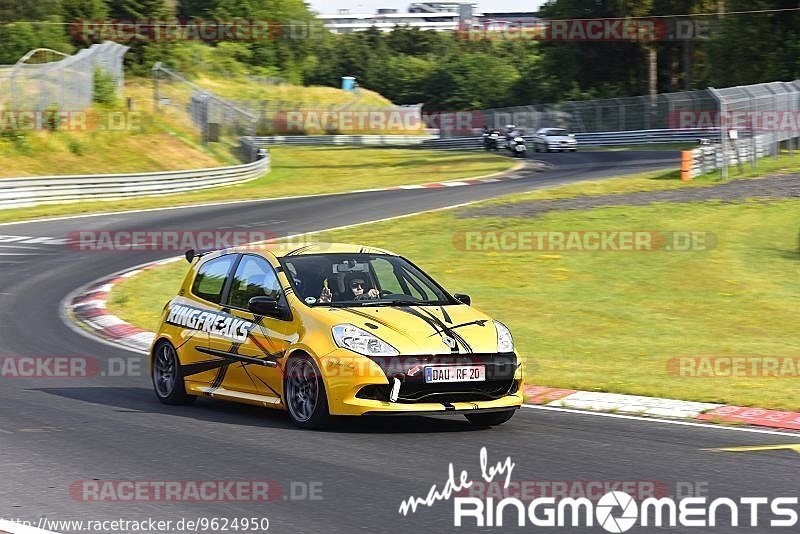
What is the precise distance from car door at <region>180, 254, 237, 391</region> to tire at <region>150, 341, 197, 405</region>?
93 mm

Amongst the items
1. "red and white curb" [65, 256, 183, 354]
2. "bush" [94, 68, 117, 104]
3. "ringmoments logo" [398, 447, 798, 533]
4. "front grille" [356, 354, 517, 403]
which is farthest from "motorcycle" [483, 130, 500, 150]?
"ringmoments logo" [398, 447, 798, 533]

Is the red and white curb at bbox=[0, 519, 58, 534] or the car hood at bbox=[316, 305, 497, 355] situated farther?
the car hood at bbox=[316, 305, 497, 355]

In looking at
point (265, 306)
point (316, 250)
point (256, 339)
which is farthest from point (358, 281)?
point (256, 339)

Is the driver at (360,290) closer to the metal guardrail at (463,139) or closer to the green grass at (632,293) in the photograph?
the green grass at (632,293)

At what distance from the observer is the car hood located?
9367 mm

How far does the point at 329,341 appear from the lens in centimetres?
942

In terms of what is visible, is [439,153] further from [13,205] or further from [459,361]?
[459,361]

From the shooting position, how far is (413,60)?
11669 centimetres

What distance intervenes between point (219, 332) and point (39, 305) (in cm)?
869

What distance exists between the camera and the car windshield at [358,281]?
1014 cm

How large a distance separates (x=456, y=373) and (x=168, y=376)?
10.7ft

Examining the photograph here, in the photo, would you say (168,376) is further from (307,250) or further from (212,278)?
(307,250)

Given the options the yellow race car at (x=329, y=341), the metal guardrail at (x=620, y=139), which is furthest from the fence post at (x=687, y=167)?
the yellow race car at (x=329, y=341)
